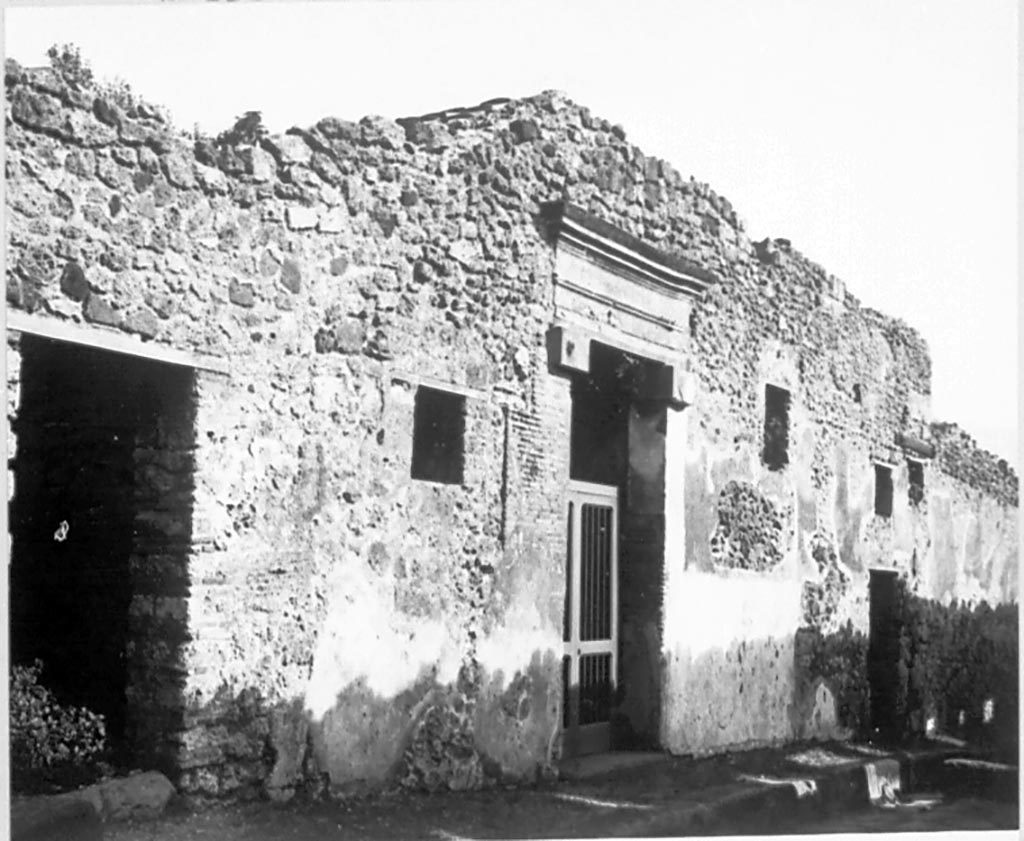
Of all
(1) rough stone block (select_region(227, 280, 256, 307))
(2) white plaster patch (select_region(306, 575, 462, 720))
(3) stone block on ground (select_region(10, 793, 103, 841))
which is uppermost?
(1) rough stone block (select_region(227, 280, 256, 307))

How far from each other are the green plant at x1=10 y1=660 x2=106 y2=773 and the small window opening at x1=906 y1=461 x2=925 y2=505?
417cm

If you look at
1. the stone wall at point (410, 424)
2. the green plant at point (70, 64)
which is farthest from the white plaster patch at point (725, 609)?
the green plant at point (70, 64)

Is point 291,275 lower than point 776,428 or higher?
higher

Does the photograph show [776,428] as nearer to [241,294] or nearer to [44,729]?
[241,294]

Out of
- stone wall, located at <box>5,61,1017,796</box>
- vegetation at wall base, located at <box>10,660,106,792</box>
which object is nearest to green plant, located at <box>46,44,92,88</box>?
stone wall, located at <box>5,61,1017,796</box>

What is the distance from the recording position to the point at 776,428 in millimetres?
7020

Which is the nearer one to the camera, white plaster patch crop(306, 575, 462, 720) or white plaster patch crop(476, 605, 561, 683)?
white plaster patch crop(306, 575, 462, 720)

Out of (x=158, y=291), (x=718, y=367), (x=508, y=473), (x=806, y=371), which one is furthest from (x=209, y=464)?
(x=806, y=371)

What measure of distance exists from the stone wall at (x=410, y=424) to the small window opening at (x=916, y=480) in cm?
8

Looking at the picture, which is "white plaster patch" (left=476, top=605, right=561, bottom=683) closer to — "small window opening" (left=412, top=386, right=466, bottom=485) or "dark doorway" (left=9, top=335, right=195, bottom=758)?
"small window opening" (left=412, top=386, right=466, bottom=485)

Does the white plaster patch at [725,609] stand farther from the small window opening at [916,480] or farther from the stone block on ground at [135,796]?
the stone block on ground at [135,796]

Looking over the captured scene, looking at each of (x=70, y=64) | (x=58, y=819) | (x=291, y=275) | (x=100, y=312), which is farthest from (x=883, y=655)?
(x=70, y=64)

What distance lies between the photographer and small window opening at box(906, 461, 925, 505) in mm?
6965

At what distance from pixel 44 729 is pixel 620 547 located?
113 inches
